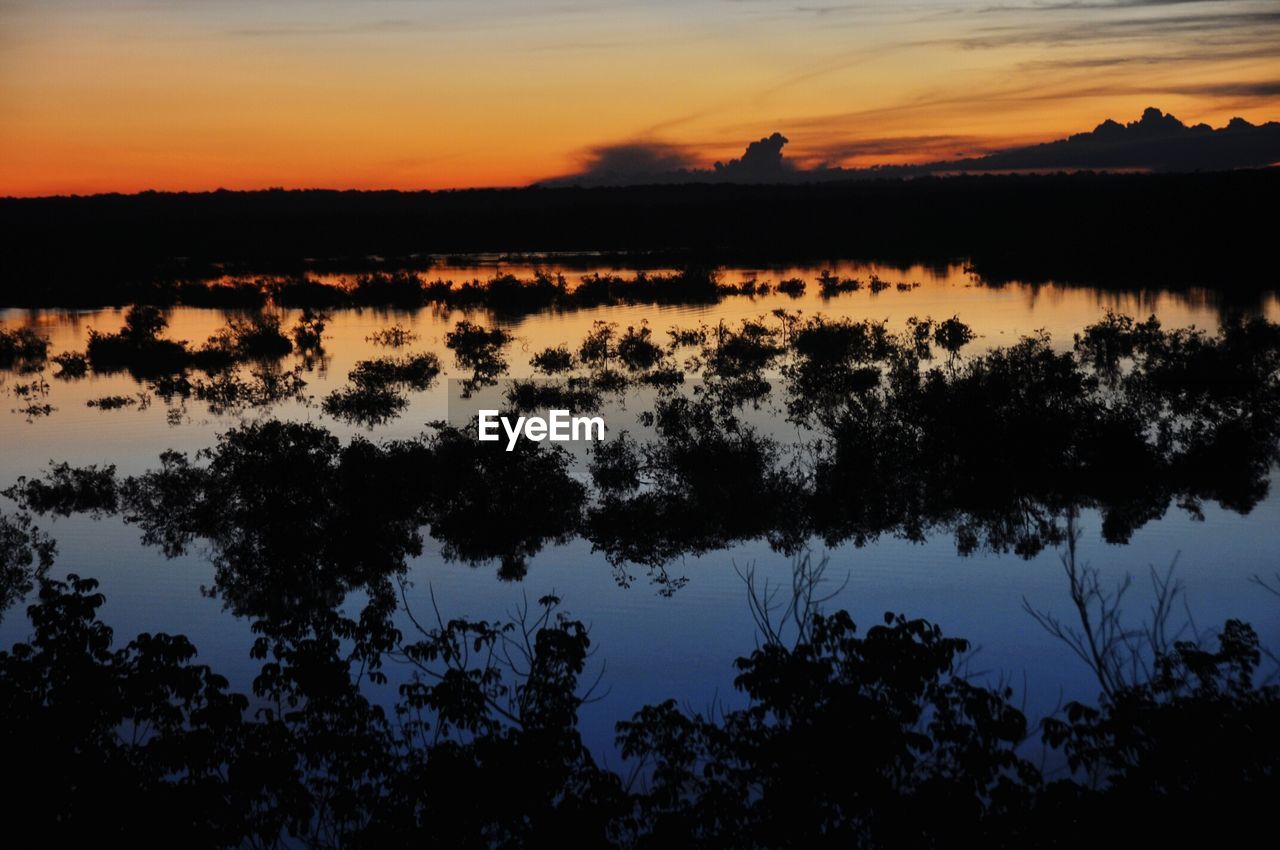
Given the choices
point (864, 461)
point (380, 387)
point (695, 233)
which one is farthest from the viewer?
point (695, 233)

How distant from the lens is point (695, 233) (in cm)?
9275

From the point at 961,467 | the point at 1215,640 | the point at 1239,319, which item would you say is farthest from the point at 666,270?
the point at 1215,640

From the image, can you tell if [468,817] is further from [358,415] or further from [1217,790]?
[358,415]

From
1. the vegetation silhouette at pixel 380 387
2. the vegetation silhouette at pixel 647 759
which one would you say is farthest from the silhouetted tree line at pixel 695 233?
the vegetation silhouette at pixel 647 759

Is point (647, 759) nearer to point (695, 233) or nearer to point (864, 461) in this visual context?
point (864, 461)

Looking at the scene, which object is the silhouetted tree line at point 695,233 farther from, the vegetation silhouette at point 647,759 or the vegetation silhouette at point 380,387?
the vegetation silhouette at point 647,759

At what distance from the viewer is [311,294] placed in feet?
160

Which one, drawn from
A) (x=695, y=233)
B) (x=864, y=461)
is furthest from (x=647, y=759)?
(x=695, y=233)

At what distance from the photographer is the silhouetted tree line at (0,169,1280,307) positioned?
56.1 metres

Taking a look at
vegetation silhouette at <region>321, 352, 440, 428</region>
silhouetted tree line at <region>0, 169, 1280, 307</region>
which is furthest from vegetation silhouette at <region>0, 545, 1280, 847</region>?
silhouetted tree line at <region>0, 169, 1280, 307</region>

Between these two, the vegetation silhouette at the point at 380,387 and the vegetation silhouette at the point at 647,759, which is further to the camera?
the vegetation silhouette at the point at 380,387

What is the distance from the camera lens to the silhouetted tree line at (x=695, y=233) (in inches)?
2210

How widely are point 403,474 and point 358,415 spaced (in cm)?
590

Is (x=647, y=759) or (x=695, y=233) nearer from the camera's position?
(x=647, y=759)
